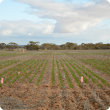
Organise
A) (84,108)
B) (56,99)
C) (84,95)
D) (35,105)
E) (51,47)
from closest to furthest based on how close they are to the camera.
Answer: (84,108) → (35,105) → (56,99) → (84,95) → (51,47)

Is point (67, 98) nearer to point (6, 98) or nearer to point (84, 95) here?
point (84, 95)

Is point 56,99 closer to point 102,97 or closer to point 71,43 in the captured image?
point 102,97

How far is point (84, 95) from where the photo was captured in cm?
662

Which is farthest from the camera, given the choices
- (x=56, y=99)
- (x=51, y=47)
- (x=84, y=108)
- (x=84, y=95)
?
(x=51, y=47)

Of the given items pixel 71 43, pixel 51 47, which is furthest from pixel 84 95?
pixel 71 43

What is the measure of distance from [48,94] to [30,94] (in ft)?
3.17

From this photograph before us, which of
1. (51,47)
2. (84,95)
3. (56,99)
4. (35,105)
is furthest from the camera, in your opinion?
(51,47)

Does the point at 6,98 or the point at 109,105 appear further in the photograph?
the point at 6,98

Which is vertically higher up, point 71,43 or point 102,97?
point 71,43

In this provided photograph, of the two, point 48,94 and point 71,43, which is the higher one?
point 71,43

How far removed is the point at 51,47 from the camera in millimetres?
127625

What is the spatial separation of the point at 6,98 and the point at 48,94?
2.10 m

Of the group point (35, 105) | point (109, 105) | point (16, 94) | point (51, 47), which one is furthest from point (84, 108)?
point (51, 47)

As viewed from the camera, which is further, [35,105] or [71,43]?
[71,43]
